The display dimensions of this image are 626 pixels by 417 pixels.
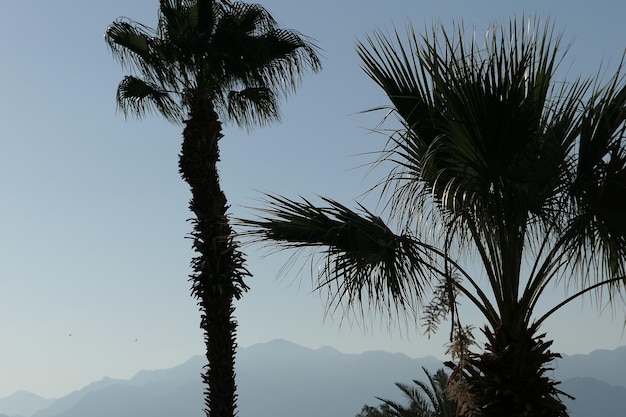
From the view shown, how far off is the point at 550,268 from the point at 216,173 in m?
7.90

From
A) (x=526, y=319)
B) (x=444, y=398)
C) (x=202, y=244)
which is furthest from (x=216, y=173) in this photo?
(x=444, y=398)

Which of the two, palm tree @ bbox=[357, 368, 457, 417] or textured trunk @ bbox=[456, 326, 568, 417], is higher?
palm tree @ bbox=[357, 368, 457, 417]

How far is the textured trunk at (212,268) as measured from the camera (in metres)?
14.2

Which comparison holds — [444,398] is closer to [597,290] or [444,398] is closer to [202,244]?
[202,244]

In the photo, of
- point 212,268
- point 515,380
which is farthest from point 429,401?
point 515,380

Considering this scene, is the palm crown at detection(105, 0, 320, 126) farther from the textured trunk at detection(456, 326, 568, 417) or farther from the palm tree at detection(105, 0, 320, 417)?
the textured trunk at detection(456, 326, 568, 417)

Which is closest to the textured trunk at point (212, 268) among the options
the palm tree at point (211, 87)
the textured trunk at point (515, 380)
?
the palm tree at point (211, 87)

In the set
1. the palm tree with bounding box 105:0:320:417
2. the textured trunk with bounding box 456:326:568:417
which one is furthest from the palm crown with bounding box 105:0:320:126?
the textured trunk with bounding box 456:326:568:417

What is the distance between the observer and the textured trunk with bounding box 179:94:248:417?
46.8ft

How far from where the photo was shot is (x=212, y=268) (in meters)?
14.5

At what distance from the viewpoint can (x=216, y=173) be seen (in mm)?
15133

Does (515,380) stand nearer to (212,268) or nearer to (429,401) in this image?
(212,268)

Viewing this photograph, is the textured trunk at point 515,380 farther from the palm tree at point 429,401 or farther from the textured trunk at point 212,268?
the palm tree at point 429,401

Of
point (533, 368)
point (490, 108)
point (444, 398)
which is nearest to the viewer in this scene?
point (490, 108)
